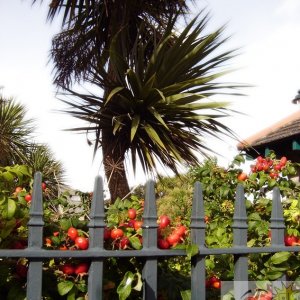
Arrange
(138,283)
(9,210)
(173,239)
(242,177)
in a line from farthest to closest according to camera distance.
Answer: (242,177) < (173,239) < (138,283) < (9,210)

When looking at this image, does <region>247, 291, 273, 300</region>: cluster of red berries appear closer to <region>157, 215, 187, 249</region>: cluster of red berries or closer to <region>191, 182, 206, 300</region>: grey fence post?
<region>191, 182, 206, 300</region>: grey fence post

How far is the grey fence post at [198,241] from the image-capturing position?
178 cm

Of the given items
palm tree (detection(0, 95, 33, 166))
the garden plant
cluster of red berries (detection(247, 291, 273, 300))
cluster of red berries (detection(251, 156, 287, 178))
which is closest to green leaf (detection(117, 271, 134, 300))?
the garden plant

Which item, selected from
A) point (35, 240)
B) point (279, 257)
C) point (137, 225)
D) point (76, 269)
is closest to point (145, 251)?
point (137, 225)

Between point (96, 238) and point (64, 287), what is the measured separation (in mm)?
184

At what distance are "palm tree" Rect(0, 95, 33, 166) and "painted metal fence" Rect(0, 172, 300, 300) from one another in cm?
882

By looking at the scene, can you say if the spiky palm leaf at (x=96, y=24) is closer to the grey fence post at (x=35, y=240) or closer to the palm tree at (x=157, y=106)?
the palm tree at (x=157, y=106)

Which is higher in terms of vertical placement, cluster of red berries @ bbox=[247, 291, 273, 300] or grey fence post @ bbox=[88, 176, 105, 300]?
grey fence post @ bbox=[88, 176, 105, 300]

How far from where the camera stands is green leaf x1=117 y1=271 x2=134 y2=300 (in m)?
1.56

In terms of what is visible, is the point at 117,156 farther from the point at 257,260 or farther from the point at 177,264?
the point at 257,260

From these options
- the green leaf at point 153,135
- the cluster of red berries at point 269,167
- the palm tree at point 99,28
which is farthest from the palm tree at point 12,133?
the cluster of red berries at point 269,167

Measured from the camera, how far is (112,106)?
6.21 meters

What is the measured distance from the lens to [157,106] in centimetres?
620

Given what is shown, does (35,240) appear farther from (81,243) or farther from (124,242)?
(124,242)
